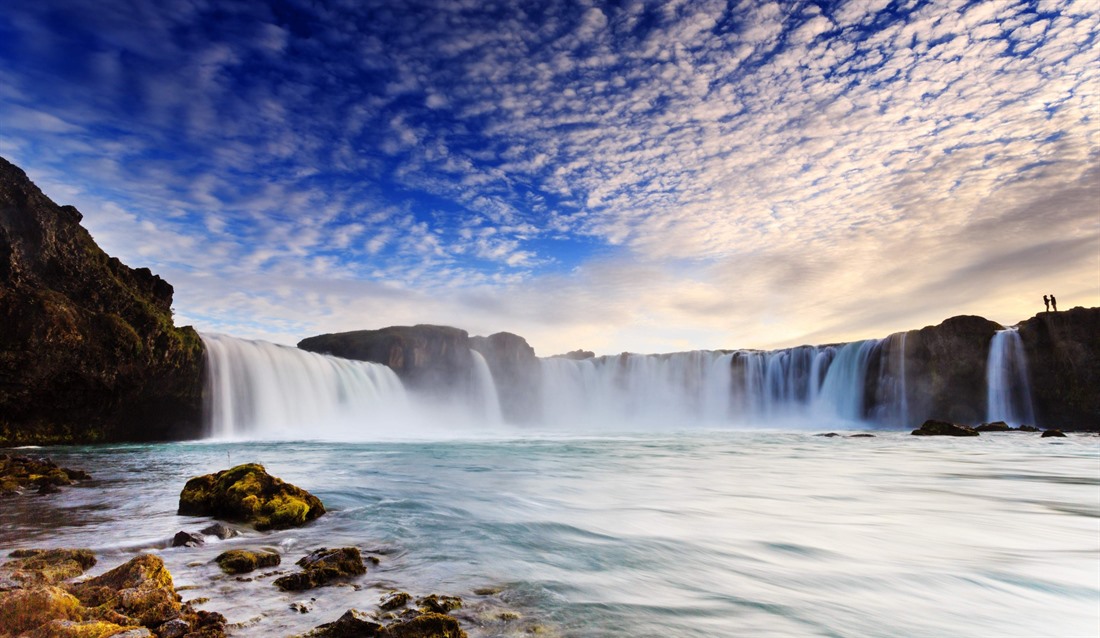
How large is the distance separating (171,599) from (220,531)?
269cm

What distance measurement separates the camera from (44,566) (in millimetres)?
4152

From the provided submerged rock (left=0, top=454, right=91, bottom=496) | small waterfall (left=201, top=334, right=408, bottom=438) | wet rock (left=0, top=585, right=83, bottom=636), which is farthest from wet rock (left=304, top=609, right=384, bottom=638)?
small waterfall (left=201, top=334, right=408, bottom=438)

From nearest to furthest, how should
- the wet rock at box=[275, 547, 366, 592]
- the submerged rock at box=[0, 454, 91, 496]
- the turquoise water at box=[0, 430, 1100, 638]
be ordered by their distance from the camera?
1. the turquoise water at box=[0, 430, 1100, 638]
2. the wet rock at box=[275, 547, 366, 592]
3. the submerged rock at box=[0, 454, 91, 496]

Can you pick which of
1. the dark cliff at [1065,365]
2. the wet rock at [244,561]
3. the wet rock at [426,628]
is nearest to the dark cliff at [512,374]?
the dark cliff at [1065,365]

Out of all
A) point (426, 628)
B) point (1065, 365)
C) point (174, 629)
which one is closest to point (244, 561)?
point (174, 629)

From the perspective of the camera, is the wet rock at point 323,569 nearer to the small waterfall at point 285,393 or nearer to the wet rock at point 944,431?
the small waterfall at point 285,393

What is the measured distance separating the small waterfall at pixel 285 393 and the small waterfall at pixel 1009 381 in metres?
43.4

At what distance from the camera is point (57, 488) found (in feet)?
29.9

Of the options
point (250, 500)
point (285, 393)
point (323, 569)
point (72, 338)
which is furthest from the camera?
point (285, 393)

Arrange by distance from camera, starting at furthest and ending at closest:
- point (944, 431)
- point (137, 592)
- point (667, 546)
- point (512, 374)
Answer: point (512, 374) → point (944, 431) → point (667, 546) → point (137, 592)

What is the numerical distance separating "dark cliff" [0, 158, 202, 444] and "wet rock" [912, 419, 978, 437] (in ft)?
125

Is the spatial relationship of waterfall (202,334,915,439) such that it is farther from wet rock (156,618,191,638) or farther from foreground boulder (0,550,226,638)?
wet rock (156,618,191,638)

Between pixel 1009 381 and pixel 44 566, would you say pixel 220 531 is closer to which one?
pixel 44 566

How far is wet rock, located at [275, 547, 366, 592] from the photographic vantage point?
164 inches
